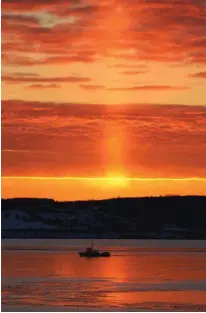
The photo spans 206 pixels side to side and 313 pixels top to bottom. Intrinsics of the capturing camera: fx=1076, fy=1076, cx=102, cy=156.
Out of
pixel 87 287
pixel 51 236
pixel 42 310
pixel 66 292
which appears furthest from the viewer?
pixel 51 236

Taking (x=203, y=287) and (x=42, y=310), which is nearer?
(x=42, y=310)

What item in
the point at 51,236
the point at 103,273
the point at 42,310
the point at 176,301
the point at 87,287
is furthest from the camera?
the point at 51,236

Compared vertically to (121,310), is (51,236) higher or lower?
higher

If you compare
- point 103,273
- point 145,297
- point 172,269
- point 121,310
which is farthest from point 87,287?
point 172,269

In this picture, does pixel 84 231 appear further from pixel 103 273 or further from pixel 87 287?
pixel 87 287

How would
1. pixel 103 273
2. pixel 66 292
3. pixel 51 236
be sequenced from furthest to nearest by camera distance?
1. pixel 51 236
2. pixel 103 273
3. pixel 66 292

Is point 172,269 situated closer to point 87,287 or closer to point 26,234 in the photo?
point 87,287

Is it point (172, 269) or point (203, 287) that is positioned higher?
point (172, 269)

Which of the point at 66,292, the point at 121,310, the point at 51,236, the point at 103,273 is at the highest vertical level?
the point at 51,236

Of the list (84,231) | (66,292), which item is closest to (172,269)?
(66,292)
